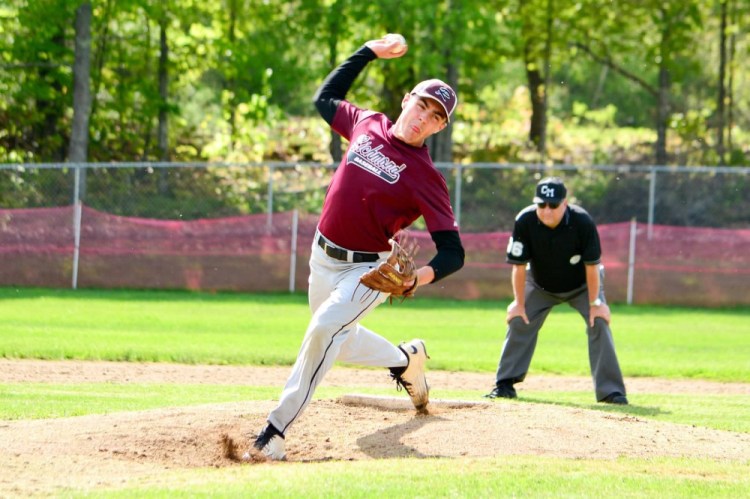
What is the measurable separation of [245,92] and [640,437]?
20.9 metres

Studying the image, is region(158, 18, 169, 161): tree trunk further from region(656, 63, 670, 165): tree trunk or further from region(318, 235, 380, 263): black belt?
region(318, 235, 380, 263): black belt

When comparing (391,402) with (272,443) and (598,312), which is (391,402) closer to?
(272,443)

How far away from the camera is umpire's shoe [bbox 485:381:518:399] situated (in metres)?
9.30

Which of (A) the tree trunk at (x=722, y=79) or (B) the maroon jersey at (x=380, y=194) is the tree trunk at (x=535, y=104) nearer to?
(A) the tree trunk at (x=722, y=79)

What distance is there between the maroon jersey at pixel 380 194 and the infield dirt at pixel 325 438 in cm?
126

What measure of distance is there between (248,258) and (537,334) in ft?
36.3

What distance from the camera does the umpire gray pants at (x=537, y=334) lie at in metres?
9.29

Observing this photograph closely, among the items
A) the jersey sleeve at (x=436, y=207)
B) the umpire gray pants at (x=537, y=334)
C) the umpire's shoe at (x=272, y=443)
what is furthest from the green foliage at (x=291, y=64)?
the umpire's shoe at (x=272, y=443)

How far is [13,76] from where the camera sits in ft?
87.5

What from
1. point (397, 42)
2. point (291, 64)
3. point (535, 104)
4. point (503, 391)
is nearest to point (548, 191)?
point (503, 391)

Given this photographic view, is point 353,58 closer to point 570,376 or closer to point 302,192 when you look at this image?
point 570,376

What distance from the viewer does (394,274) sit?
5.93 meters

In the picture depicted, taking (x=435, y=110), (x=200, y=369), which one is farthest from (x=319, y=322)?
(x=200, y=369)

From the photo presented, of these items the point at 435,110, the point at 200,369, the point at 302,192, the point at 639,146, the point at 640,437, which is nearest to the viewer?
the point at 435,110
